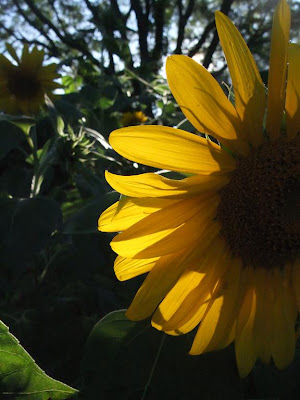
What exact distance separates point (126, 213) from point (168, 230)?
2.8 inches

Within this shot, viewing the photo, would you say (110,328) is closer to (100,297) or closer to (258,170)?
(258,170)

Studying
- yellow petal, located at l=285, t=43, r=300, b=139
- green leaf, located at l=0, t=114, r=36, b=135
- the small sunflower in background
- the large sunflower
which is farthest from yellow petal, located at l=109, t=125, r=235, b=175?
the small sunflower in background

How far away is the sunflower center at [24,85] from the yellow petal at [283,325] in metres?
1.50

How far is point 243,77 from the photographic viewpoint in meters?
0.67

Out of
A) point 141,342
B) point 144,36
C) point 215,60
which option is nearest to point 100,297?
point 141,342

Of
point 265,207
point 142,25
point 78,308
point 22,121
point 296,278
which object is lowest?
point 78,308

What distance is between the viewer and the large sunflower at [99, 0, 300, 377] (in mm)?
663

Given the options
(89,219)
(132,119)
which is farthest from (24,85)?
(89,219)

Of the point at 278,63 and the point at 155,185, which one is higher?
the point at 278,63

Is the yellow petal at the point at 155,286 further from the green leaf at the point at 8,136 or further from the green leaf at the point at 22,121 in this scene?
the green leaf at the point at 8,136

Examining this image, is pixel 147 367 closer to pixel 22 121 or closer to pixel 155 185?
pixel 155 185

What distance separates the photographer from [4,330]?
0.51 metres

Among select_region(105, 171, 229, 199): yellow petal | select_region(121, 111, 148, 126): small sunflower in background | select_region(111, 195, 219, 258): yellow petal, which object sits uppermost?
select_region(121, 111, 148, 126): small sunflower in background

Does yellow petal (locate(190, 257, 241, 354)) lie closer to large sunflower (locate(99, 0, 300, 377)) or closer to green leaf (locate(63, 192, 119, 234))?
large sunflower (locate(99, 0, 300, 377))
